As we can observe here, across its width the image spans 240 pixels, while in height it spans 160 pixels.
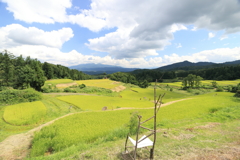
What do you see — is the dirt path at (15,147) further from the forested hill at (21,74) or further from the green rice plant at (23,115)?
the forested hill at (21,74)

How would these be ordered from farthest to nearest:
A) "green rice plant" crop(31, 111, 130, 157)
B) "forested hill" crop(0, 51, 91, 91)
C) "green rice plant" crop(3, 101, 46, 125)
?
"forested hill" crop(0, 51, 91, 91) → "green rice plant" crop(3, 101, 46, 125) → "green rice plant" crop(31, 111, 130, 157)

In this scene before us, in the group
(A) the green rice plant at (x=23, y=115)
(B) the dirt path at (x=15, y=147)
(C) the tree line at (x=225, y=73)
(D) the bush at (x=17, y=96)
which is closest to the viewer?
(B) the dirt path at (x=15, y=147)

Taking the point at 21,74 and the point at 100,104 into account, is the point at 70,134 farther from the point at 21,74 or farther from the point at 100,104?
the point at 21,74

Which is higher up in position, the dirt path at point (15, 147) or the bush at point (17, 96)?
the bush at point (17, 96)

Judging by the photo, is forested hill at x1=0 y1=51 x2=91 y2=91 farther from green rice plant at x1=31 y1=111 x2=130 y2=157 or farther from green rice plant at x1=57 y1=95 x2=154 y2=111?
green rice plant at x1=31 y1=111 x2=130 y2=157

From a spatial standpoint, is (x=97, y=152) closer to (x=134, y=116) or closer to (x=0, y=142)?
(x=134, y=116)

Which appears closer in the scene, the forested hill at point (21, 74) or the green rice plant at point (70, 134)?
the green rice plant at point (70, 134)

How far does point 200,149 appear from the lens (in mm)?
7305

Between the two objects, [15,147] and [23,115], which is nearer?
[15,147]

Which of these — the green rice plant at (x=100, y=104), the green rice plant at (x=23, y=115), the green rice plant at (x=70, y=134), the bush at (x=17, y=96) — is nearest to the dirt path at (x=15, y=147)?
the green rice plant at (x=70, y=134)

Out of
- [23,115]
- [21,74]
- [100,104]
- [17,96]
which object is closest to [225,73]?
[100,104]

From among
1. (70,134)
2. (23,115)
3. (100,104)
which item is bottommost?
(100,104)

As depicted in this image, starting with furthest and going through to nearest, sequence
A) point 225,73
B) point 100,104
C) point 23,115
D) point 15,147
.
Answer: point 225,73 < point 100,104 < point 23,115 < point 15,147

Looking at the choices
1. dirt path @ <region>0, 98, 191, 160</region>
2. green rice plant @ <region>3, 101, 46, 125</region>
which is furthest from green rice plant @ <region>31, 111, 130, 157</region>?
green rice plant @ <region>3, 101, 46, 125</region>
